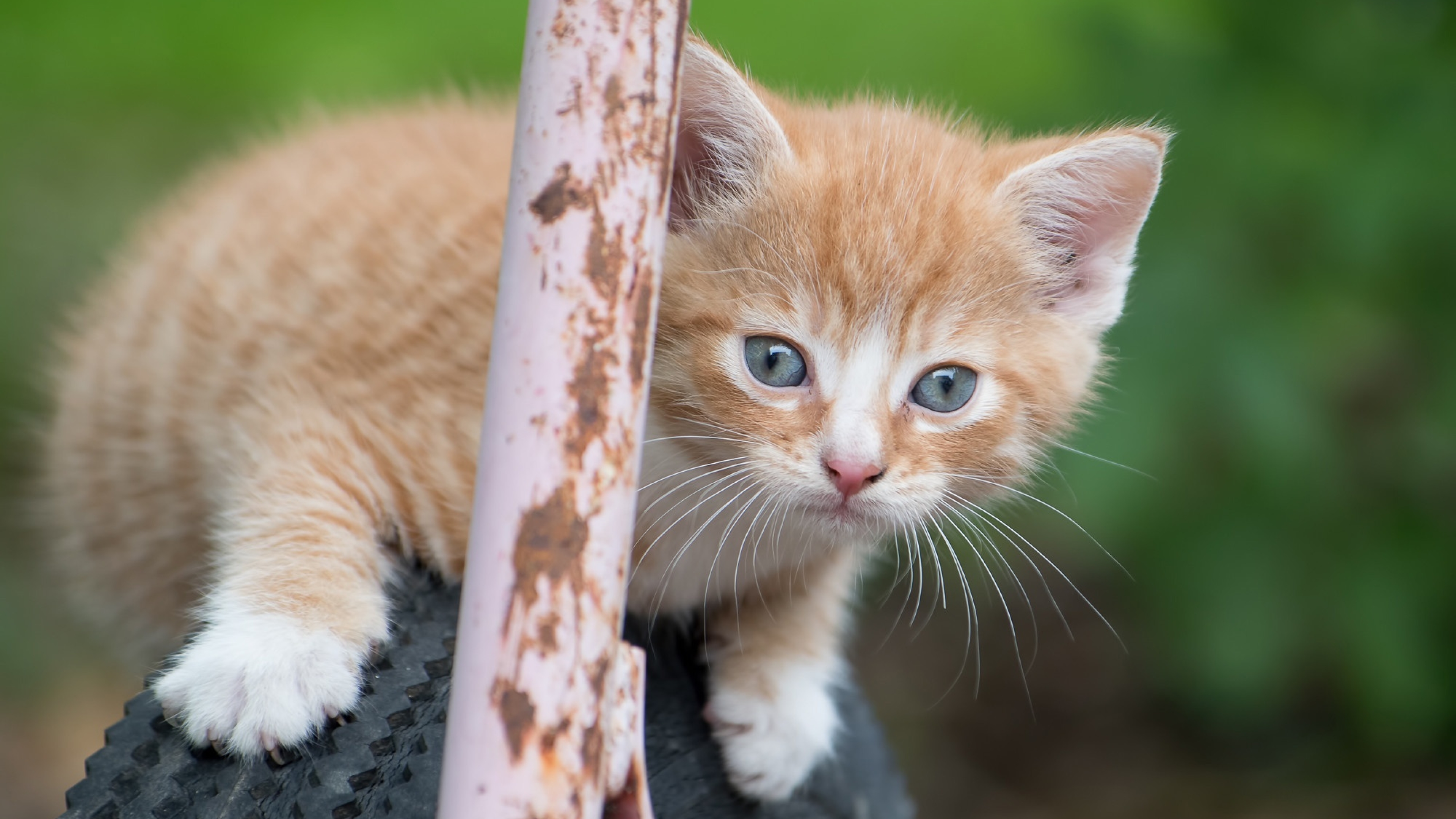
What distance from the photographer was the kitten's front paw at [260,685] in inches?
47.2

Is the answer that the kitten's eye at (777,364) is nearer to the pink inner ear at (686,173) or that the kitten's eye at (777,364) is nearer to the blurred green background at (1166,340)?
the pink inner ear at (686,173)

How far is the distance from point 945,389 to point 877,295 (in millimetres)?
151

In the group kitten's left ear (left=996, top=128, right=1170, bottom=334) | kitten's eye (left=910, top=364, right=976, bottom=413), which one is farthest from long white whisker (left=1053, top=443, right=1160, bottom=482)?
Result: kitten's eye (left=910, top=364, right=976, bottom=413)

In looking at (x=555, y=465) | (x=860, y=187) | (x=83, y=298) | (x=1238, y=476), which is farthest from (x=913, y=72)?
(x=555, y=465)

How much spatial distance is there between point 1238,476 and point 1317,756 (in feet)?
3.11

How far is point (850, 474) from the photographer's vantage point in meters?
1.30

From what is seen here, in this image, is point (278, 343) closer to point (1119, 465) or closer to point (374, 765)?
point (374, 765)

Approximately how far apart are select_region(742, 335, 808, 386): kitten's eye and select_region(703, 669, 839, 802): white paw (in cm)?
49

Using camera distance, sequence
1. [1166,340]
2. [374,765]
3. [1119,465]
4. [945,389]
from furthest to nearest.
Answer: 1. [1166,340]
2. [1119,465]
3. [945,389]
4. [374,765]

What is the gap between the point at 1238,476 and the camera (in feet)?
8.64

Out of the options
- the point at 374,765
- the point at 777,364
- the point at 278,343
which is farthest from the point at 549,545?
the point at 278,343

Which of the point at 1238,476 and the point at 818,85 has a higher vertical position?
the point at 818,85

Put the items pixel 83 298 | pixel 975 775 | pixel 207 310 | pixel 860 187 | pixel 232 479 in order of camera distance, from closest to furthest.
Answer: pixel 860 187 < pixel 232 479 < pixel 207 310 < pixel 83 298 < pixel 975 775

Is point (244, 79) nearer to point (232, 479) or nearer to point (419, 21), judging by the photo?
point (419, 21)
